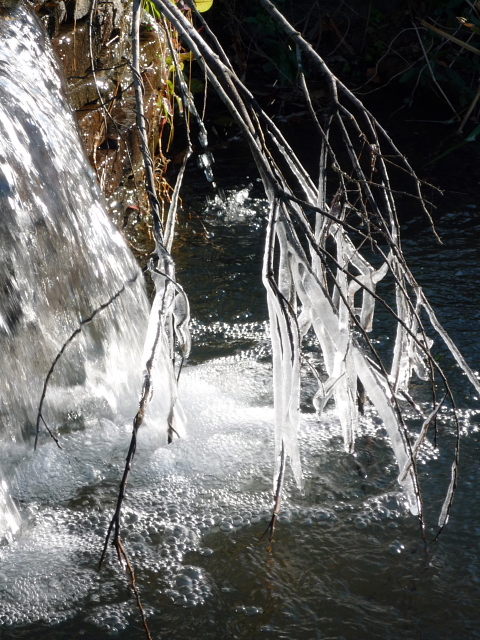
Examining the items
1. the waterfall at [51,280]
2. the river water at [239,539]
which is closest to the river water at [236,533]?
the river water at [239,539]

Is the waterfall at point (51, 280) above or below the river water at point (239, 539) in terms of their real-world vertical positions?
above

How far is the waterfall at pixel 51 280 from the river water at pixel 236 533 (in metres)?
0.11

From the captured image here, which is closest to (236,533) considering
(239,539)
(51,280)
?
(239,539)

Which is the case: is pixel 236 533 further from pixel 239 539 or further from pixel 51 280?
pixel 51 280

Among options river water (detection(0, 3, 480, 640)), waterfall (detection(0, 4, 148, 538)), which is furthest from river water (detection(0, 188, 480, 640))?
waterfall (detection(0, 4, 148, 538))

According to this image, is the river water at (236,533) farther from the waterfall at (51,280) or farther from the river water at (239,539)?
the waterfall at (51,280)

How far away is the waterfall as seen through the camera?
2.56 metres

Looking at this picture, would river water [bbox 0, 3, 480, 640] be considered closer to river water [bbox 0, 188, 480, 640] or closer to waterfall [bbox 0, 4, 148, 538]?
river water [bbox 0, 188, 480, 640]

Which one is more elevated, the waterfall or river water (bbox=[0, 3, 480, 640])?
the waterfall

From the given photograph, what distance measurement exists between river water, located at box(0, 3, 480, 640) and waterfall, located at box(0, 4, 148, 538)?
0.11m

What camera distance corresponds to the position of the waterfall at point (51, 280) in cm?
256

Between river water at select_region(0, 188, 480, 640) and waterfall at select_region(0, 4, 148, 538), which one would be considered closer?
river water at select_region(0, 188, 480, 640)

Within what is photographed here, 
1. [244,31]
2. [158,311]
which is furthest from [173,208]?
[244,31]

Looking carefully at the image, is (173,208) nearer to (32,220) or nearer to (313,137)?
(32,220)
